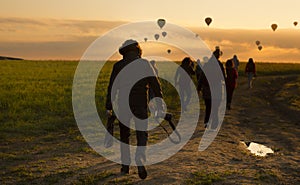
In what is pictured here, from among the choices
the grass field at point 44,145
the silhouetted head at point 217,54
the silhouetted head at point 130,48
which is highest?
the silhouetted head at point 217,54

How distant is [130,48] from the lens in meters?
8.01

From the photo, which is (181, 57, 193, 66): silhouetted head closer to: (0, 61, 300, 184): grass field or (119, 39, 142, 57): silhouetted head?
(0, 61, 300, 184): grass field

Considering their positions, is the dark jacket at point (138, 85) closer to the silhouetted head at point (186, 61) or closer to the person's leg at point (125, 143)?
the person's leg at point (125, 143)

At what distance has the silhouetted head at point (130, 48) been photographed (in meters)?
8.01

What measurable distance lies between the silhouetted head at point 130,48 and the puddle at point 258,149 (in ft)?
15.5

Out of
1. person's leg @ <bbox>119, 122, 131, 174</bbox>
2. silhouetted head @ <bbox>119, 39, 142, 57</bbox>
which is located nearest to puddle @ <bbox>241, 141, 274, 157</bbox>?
person's leg @ <bbox>119, 122, 131, 174</bbox>

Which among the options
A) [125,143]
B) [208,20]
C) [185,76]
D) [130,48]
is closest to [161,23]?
[208,20]

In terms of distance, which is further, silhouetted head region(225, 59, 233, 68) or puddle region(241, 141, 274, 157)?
silhouetted head region(225, 59, 233, 68)

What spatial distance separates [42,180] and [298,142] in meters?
7.67

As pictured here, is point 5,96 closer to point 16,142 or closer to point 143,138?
point 16,142

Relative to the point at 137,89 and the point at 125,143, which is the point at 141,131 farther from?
the point at 137,89

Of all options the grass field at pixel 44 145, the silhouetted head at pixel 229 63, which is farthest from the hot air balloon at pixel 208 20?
the silhouetted head at pixel 229 63

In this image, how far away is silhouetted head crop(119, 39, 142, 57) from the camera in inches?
315

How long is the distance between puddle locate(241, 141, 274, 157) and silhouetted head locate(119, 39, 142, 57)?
471 cm
